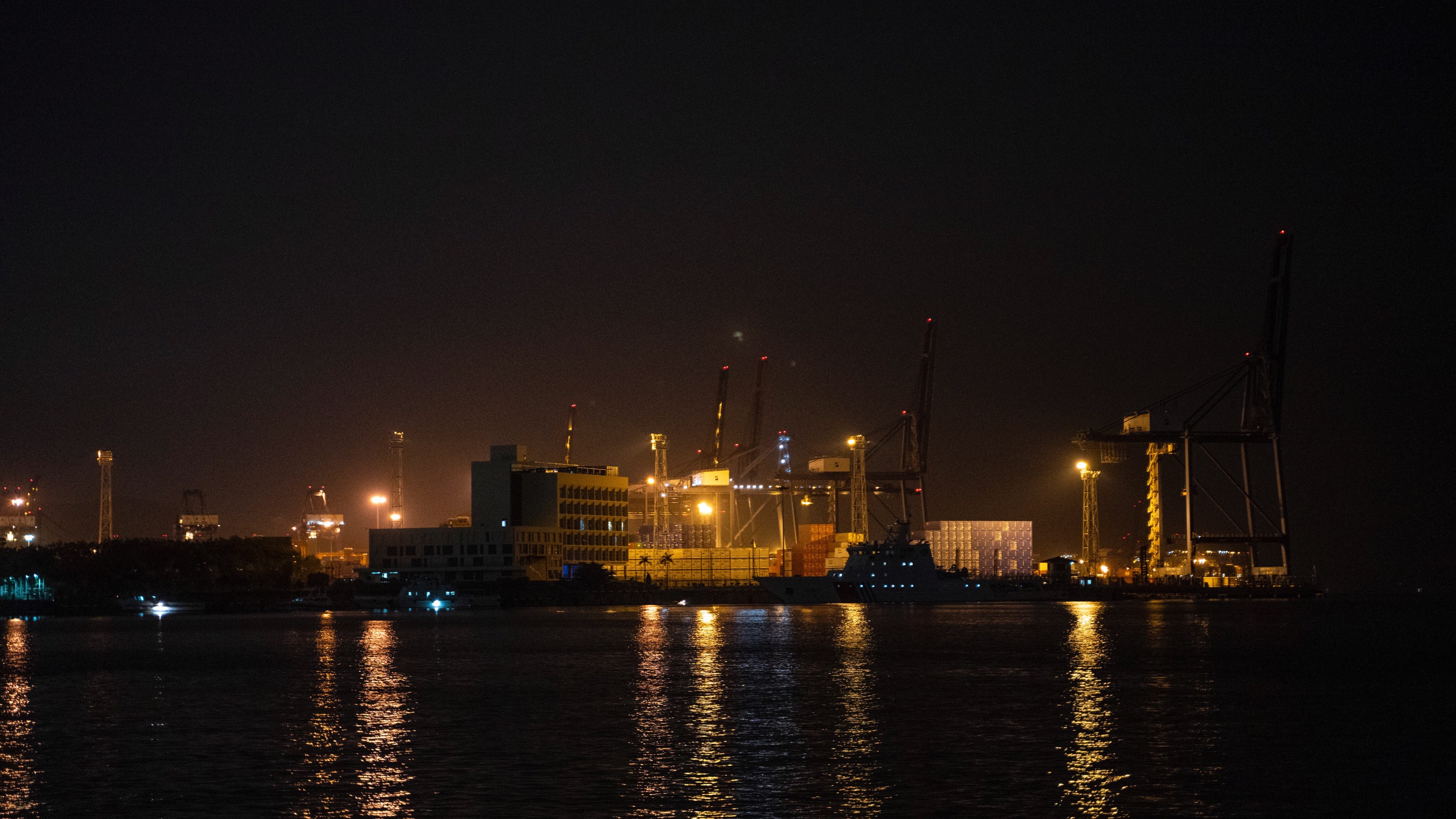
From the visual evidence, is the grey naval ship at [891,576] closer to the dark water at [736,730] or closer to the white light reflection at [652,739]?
the dark water at [736,730]

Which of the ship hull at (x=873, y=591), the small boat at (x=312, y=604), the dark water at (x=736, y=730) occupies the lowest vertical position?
the small boat at (x=312, y=604)

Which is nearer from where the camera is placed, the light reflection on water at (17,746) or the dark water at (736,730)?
the dark water at (736,730)

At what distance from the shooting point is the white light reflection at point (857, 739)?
2902 cm

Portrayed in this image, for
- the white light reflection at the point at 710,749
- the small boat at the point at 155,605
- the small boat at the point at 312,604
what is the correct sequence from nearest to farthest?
the white light reflection at the point at 710,749
the small boat at the point at 155,605
the small boat at the point at 312,604

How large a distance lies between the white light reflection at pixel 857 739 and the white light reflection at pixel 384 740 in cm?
922

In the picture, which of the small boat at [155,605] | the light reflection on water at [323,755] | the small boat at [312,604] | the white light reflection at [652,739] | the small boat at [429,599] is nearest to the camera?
the light reflection on water at [323,755]

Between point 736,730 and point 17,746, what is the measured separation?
66.6ft

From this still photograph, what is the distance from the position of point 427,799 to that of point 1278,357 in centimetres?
17947

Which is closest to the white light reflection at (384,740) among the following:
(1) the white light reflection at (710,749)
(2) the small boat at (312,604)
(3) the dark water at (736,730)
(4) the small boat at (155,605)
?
(3) the dark water at (736,730)

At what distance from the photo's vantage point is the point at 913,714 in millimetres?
44750

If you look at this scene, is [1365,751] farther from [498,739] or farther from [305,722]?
[305,722]

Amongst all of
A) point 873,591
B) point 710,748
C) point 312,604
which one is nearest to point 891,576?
point 873,591

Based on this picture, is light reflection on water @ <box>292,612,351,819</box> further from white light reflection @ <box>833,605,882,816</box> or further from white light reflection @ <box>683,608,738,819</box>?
white light reflection @ <box>833,605,882,816</box>

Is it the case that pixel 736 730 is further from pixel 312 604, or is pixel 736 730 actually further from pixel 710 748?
pixel 312 604
